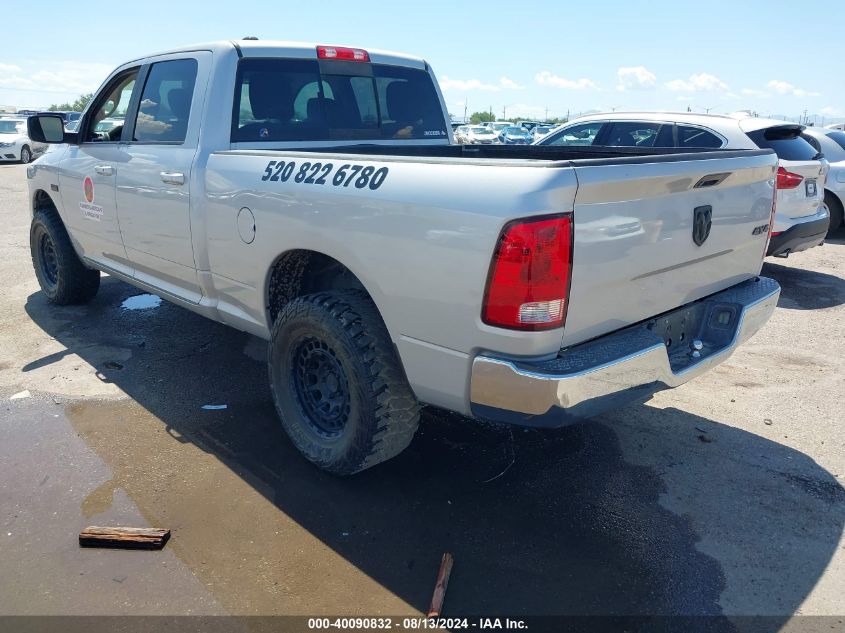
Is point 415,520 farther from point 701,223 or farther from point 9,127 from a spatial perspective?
point 9,127

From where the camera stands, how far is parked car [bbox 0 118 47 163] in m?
22.1

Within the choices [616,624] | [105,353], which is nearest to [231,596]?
[616,624]

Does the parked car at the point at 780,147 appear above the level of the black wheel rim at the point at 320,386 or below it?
above

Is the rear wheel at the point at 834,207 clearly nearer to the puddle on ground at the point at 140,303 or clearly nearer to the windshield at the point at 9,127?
the puddle on ground at the point at 140,303

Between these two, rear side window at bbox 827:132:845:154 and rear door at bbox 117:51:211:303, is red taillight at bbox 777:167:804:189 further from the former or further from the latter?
rear door at bbox 117:51:211:303

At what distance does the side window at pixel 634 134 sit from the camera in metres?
7.22

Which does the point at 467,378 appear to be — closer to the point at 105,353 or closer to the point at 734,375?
the point at 734,375

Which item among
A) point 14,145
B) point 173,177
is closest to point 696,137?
point 173,177

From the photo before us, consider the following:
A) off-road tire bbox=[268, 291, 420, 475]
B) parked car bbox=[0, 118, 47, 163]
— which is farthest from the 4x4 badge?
parked car bbox=[0, 118, 47, 163]

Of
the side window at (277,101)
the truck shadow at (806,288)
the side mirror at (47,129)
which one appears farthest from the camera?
the truck shadow at (806,288)

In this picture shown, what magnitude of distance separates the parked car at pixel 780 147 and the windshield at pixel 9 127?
22936mm

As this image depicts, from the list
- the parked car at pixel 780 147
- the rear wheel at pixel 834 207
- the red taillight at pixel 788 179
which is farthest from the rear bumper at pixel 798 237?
the rear wheel at pixel 834 207

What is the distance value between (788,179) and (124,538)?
6691 millimetres

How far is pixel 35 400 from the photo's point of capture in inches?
171
